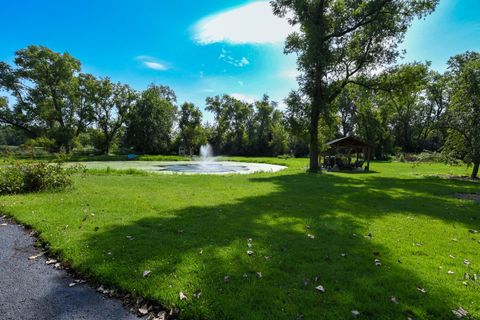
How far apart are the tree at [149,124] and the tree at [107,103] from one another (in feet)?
5.49

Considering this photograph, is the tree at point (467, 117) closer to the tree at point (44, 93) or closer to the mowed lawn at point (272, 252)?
the mowed lawn at point (272, 252)

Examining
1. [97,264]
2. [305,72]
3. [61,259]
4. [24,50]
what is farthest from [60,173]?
[24,50]

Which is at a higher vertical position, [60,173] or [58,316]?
[60,173]

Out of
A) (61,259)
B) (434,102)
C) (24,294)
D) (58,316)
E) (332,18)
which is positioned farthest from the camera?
(434,102)

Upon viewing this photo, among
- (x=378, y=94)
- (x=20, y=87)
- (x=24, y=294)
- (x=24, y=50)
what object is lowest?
(x=24, y=294)

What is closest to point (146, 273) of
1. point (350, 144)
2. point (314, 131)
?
point (314, 131)

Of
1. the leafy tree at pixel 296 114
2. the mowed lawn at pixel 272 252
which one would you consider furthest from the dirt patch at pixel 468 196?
the leafy tree at pixel 296 114

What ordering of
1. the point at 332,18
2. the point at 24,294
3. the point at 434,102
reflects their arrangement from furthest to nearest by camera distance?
the point at 434,102
the point at 332,18
the point at 24,294

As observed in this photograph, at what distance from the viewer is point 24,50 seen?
131 ft

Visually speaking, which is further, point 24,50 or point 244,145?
point 244,145

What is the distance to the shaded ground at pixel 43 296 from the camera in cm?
304

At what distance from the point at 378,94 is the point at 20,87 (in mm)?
49269

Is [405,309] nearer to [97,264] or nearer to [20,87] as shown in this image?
[97,264]

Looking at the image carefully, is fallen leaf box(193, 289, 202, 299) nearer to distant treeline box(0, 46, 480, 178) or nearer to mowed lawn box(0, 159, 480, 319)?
mowed lawn box(0, 159, 480, 319)
